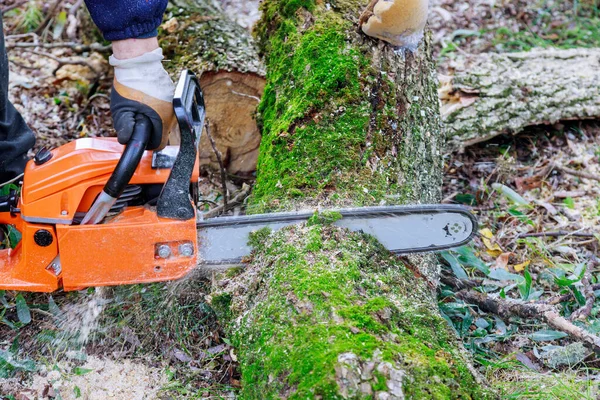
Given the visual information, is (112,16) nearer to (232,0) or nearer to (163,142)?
(163,142)

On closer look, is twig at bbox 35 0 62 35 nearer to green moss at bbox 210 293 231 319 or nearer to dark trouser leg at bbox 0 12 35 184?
dark trouser leg at bbox 0 12 35 184

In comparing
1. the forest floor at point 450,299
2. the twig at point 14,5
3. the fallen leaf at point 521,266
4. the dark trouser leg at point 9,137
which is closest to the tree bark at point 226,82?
the forest floor at point 450,299

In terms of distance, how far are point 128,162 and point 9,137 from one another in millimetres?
1260

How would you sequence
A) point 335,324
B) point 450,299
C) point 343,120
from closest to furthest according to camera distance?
1. point 335,324
2. point 343,120
3. point 450,299

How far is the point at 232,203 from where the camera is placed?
3.58 meters

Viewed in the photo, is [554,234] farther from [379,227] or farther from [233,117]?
[233,117]

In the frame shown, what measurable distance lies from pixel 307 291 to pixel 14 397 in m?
1.28

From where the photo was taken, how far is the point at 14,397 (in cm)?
243

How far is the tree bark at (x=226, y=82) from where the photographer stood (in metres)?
3.81

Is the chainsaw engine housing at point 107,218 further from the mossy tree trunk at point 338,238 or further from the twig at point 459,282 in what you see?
the twig at point 459,282

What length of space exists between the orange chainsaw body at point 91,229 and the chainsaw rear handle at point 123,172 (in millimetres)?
48

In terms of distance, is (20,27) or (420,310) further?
(20,27)

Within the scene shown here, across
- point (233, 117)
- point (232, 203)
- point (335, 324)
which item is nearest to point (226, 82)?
point (233, 117)

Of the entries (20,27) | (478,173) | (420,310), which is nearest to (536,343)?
(420,310)
